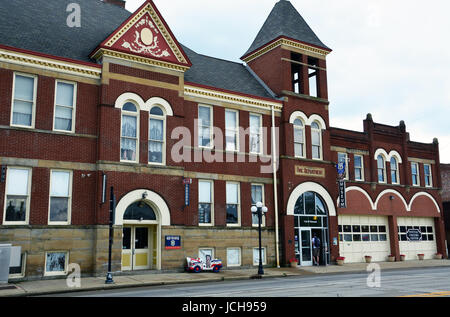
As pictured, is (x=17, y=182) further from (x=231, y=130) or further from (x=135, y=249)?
(x=231, y=130)

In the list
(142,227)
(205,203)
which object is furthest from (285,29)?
(142,227)

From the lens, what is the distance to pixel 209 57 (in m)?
31.5

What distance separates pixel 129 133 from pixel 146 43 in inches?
192

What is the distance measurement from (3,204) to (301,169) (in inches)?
681

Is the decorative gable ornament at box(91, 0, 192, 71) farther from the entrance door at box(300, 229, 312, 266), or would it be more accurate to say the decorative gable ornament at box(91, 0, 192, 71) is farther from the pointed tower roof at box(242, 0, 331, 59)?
the entrance door at box(300, 229, 312, 266)

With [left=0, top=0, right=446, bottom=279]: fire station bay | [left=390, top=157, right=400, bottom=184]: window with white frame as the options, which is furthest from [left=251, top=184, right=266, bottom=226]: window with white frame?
[left=390, top=157, right=400, bottom=184]: window with white frame

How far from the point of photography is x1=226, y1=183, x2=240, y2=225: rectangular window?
1049 inches

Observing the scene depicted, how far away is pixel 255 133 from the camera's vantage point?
93.1 feet

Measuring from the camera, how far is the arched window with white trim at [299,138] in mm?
29750

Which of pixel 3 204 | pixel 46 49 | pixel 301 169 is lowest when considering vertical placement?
pixel 3 204

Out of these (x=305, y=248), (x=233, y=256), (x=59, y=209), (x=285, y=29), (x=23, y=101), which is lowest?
(x=233, y=256)

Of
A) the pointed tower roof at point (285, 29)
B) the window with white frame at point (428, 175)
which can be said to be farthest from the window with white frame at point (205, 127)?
the window with white frame at point (428, 175)
